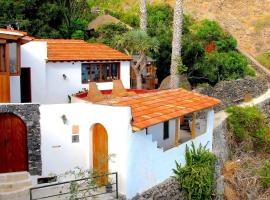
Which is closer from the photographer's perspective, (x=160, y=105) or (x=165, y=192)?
(x=165, y=192)

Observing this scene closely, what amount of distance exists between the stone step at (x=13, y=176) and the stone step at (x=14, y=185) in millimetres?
195

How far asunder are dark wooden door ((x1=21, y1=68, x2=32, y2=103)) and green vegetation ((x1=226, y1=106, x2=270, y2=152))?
12.5m

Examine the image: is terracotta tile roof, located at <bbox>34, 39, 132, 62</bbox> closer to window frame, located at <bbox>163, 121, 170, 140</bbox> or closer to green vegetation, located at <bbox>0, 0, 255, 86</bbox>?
green vegetation, located at <bbox>0, 0, 255, 86</bbox>

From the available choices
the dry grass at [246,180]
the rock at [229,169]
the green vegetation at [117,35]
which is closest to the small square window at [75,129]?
the dry grass at [246,180]

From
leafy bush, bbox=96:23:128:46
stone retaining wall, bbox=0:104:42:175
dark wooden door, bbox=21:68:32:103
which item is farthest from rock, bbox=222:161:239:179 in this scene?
leafy bush, bbox=96:23:128:46

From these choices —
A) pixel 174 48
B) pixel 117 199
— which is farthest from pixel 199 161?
pixel 174 48

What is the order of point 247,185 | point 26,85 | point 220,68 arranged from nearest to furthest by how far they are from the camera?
point 247,185 → point 26,85 → point 220,68

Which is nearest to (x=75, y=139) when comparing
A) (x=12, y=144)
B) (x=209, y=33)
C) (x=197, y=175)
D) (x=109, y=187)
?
(x=12, y=144)

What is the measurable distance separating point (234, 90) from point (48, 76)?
16.1 metres

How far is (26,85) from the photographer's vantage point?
22578 millimetres

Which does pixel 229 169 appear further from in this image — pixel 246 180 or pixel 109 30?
pixel 109 30

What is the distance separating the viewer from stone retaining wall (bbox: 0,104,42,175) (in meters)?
15.9

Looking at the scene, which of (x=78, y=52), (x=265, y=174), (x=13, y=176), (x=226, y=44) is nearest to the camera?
(x=13, y=176)

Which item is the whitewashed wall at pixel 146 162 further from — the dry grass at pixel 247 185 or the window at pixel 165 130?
the dry grass at pixel 247 185
